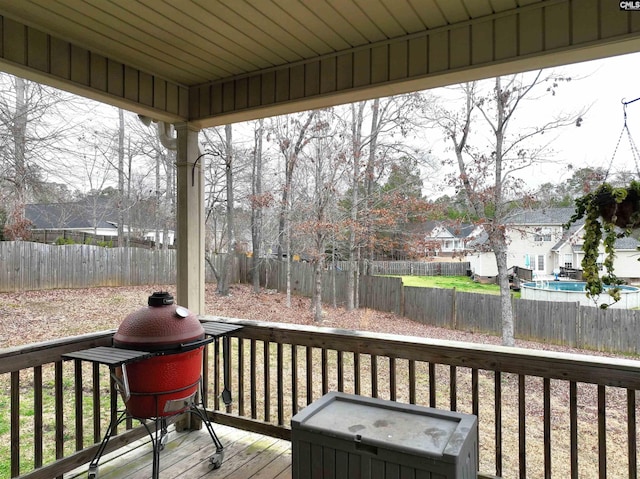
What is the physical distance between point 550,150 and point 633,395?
21.1ft

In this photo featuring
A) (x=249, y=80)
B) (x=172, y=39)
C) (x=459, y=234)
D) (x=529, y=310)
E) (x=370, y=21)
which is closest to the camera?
(x=370, y=21)

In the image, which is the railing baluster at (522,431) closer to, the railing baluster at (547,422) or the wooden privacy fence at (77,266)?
the railing baluster at (547,422)

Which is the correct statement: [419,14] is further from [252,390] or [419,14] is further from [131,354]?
[252,390]

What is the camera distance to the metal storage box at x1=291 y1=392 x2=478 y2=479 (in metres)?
1.58

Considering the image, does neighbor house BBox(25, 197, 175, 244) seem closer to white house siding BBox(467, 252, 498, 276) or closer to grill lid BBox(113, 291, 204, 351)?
grill lid BBox(113, 291, 204, 351)

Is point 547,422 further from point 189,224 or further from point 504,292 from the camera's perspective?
point 504,292

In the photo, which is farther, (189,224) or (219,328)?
(189,224)

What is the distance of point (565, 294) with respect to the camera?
708cm

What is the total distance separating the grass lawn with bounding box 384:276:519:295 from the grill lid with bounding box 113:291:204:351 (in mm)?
6940

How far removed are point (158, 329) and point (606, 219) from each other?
2.25m

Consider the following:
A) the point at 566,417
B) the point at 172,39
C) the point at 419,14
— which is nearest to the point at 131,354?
the point at 172,39

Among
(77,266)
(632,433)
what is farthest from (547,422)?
(77,266)

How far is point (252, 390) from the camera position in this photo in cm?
303

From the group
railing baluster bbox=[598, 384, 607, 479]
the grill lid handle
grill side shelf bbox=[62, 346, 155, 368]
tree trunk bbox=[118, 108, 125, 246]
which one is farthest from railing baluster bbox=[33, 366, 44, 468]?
tree trunk bbox=[118, 108, 125, 246]
